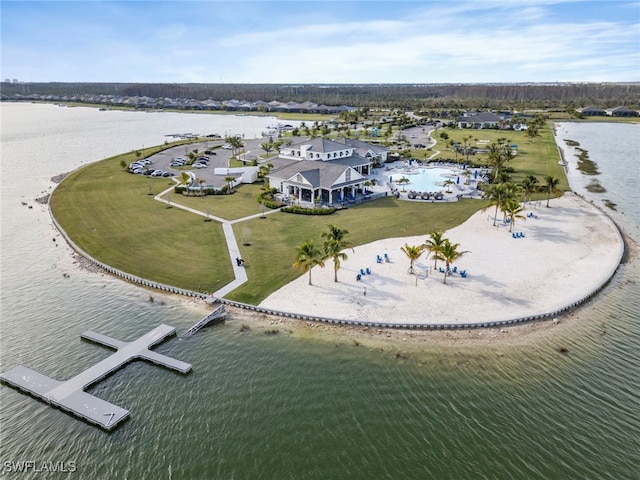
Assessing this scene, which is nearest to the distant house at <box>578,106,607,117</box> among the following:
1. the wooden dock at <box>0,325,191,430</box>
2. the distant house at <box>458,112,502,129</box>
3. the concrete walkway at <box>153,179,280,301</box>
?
the distant house at <box>458,112,502,129</box>

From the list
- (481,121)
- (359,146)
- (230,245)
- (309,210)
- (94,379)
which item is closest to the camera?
(94,379)

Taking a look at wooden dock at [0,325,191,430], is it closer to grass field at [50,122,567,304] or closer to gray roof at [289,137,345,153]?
grass field at [50,122,567,304]

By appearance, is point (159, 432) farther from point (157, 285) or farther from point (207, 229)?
point (207, 229)

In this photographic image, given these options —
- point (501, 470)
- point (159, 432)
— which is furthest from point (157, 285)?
point (501, 470)

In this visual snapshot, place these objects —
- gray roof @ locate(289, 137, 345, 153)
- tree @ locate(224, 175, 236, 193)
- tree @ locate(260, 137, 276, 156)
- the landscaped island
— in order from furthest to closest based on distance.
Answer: tree @ locate(260, 137, 276, 156) → gray roof @ locate(289, 137, 345, 153) → tree @ locate(224, 175, 236, 193) → the landscaped island

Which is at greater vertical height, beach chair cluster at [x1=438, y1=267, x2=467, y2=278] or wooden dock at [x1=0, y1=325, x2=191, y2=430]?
beach chair cluster at [x1=438, y1=267, x2=467, y2=278]

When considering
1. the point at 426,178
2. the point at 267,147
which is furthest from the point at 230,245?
the point at 267,147

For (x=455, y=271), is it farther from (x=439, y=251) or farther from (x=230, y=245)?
(x=230, y=245)

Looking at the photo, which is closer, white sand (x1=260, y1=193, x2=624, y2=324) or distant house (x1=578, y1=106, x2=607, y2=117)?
white sand (x1=260, y1=193, x2=624, y2=324)

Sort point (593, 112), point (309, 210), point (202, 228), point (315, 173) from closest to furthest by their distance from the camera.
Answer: point (202, 228), point (309, 210), point (315, 173), point (593, 112)
